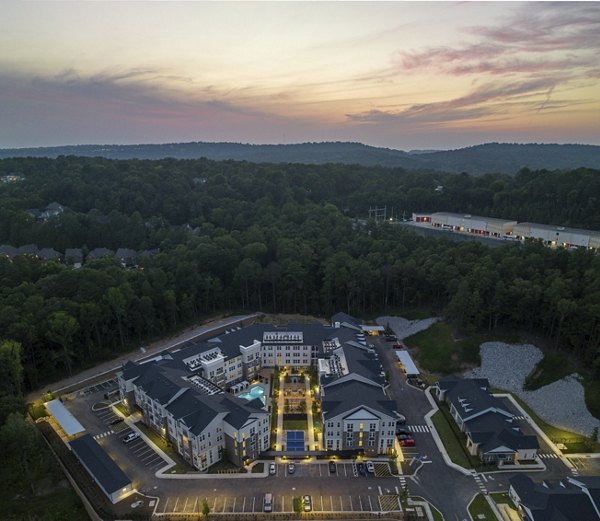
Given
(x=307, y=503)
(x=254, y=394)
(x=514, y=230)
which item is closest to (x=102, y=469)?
(x=254, y=394)

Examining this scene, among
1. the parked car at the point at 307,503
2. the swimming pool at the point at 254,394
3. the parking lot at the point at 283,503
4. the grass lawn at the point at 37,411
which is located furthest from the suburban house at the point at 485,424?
the grass lawn at the point at 37,411

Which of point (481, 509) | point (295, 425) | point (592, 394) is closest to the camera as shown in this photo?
point (481, 509)

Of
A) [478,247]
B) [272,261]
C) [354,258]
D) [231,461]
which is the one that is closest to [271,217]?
[272,261]

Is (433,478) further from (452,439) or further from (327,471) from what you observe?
(327,471)

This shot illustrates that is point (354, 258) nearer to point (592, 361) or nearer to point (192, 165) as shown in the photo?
point (592, 361)

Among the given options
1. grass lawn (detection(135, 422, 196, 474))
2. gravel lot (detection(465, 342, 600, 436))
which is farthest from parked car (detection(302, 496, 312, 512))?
gravel lot (detection(465, 342, 600, 436))

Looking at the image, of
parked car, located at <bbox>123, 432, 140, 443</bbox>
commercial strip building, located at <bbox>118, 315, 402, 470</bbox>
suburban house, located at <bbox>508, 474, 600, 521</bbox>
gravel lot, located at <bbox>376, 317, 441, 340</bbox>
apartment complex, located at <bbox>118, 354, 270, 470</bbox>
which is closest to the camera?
suburban house, located at <bbox>508, 474, 600, 521</bbox>

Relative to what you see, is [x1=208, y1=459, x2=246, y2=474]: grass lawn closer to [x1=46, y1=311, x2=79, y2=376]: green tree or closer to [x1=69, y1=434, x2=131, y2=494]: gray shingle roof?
[x1=69, y1=434, x2=131, y2=494]: gray shingle roof
